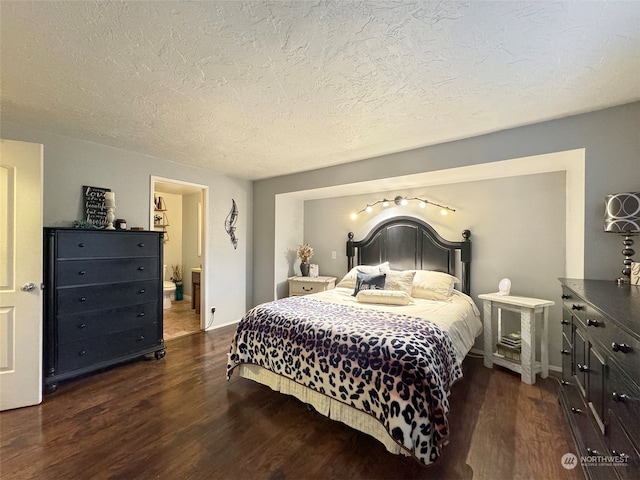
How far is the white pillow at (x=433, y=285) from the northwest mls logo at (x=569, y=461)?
1465mm

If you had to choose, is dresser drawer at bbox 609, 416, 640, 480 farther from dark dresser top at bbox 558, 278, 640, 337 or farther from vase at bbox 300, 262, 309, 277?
vase at bbox 300, 262, 309, 277

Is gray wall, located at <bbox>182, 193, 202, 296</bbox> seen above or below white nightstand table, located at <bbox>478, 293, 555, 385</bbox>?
above

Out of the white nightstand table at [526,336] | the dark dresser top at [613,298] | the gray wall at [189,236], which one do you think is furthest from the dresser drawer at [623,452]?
the gray wall at [189,236]

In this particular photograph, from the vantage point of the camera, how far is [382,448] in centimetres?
169

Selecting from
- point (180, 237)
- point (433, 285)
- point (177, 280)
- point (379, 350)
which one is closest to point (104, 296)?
point (379, 350)

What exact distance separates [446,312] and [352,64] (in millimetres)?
2159

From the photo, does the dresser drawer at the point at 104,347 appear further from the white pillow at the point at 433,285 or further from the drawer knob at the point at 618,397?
the drawer knob at the point at 618,397

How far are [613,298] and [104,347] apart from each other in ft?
13.2

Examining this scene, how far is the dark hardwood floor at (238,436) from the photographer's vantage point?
4.95 feet

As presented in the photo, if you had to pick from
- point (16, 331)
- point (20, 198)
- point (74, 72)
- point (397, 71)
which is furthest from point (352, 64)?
point (16, 331)

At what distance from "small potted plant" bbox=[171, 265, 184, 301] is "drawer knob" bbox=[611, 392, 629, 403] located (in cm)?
677

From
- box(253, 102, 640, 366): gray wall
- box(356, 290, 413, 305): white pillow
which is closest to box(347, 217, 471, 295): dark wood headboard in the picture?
box(253, 102, 640, 366): gray wall

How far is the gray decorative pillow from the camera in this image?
305 cm

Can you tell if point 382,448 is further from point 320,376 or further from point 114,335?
point 114,335
